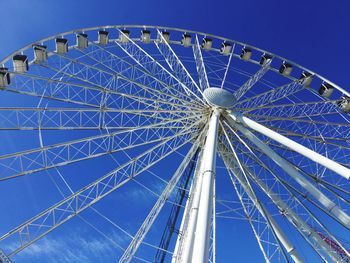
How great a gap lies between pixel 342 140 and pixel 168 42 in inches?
439

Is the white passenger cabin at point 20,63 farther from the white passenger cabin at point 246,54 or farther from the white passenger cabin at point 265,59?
the white passenger cabin at point 265,59

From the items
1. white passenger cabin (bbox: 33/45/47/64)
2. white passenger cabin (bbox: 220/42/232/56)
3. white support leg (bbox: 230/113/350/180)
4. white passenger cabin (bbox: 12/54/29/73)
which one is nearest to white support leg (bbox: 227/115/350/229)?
white support leg (bbox: 230/113/350/180)

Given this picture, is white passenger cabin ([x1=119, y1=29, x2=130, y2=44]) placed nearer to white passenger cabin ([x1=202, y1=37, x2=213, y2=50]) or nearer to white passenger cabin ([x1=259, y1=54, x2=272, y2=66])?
white passenger cabin ([x1=202, y1=37, x2=213, y2=50])

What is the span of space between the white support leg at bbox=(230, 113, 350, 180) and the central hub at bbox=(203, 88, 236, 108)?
30.8 inches

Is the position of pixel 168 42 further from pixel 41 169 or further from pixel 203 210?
pixel 203 210

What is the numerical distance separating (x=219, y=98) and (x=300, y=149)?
488cm

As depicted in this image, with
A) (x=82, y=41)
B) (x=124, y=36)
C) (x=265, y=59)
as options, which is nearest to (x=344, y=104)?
(x=265, y=59)

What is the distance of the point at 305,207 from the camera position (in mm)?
15867

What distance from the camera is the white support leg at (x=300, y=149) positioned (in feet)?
41.6

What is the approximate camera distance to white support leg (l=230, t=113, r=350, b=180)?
1268cm

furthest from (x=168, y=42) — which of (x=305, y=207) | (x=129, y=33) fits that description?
(x=305, y=207)

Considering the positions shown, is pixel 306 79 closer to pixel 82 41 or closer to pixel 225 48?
pixel 225 48

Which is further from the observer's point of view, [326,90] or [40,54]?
[326,90]

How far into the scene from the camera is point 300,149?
13969 millimetres
